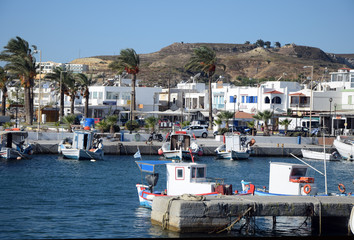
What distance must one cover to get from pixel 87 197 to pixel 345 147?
3808cm

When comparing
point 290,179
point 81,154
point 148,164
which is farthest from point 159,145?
point 290,179

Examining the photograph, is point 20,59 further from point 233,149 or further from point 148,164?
point 148,164

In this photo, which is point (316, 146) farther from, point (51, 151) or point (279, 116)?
point (51, 151)

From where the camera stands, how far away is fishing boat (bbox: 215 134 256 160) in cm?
6024

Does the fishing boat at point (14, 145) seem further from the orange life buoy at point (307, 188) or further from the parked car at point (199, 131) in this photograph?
the orange life buoy at point (307, 188)

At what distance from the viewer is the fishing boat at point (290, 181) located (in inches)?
1203

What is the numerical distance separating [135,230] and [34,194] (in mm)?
11978

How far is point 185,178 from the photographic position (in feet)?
102

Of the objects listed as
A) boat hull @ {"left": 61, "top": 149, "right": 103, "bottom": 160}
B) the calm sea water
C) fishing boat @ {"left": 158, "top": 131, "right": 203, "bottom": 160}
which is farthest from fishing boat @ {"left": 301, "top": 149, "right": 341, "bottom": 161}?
boat hull @ {"left": 61, "top": 149, "right": 103, "bottom": 160}

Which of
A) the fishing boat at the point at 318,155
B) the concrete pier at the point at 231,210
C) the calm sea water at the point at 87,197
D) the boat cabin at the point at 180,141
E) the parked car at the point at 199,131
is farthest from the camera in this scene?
the parked car at the point at 199,131

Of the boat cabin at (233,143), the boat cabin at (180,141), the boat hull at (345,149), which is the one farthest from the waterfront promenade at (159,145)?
the boat cabin at (180,141)

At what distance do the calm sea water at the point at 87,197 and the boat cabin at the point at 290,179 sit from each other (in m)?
2.19

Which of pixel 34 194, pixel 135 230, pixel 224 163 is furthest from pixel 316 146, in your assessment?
pixel 135 230

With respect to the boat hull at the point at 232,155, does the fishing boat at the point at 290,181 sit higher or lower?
higher
